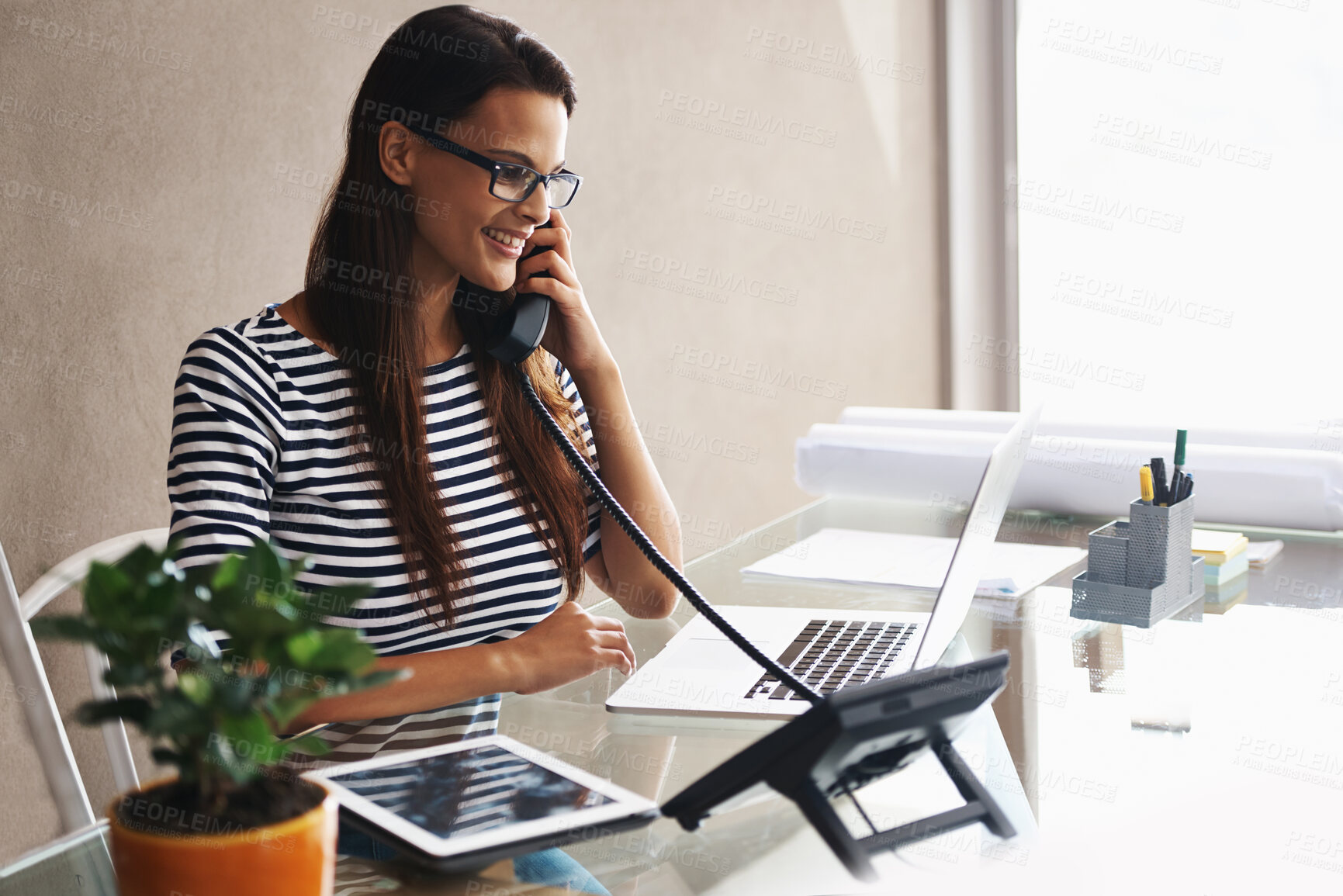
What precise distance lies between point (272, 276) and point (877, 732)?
1544 millimetres

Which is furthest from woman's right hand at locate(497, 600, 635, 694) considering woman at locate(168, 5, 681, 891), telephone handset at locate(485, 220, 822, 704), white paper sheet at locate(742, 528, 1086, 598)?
white paper sheet at locate(742, 528, 1086, 598)

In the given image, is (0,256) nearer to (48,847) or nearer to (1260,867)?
(48,847)

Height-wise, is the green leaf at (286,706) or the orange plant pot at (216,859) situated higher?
the green leaf at (286,706)

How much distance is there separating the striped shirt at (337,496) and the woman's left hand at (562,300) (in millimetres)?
130

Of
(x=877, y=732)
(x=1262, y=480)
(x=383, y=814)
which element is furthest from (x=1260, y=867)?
(x=1262, y=480)

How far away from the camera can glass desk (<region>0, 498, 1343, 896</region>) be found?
2.65 ft

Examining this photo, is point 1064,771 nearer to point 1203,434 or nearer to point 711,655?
point 711,655

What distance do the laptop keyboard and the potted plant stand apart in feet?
2.05

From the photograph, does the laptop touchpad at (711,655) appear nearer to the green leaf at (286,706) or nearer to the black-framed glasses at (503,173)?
the black-framed glasses at (503,173)

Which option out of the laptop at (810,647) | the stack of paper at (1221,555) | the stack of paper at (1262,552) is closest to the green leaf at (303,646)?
the laptop at (810,647)

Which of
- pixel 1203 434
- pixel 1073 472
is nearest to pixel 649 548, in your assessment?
pixel 1073 472

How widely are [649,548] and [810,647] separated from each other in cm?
21

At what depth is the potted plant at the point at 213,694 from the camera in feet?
1.78

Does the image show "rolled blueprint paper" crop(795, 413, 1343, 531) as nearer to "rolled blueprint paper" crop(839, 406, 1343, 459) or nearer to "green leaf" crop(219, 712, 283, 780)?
"rolled blueprint paper" crop(839, 406, 1343, 459)
